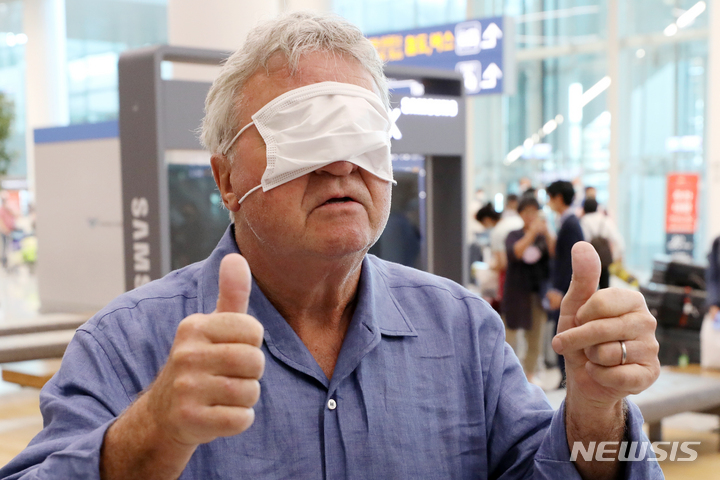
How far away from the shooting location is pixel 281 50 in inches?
60.2

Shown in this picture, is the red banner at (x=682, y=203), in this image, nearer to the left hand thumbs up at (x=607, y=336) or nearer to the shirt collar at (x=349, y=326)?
the shirt collar at (x=349, y=326)

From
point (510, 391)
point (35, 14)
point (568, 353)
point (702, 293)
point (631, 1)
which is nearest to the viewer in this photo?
point (568, 353)

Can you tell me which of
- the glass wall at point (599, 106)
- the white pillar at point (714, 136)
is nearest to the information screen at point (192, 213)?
the white pillar at point (714, 136)

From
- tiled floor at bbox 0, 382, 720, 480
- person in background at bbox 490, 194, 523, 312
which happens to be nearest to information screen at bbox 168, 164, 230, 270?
tiled floor at bbox 0, 382, 720, 480

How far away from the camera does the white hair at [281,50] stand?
5.03 ft

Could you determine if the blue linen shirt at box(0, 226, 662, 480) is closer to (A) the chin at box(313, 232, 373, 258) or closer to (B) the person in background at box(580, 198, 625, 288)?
(A) the chin at box(313, 232, 373, 258)

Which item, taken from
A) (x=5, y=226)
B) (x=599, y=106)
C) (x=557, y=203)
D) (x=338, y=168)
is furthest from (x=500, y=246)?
(x=5, y=226)

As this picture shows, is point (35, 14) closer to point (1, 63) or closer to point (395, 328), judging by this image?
point (1, 63)

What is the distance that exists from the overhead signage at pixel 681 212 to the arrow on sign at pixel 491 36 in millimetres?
5585

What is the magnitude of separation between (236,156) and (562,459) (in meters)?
0.86

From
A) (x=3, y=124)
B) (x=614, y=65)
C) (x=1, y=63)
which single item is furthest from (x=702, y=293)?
(x=1, y=63)

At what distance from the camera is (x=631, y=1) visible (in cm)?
1501

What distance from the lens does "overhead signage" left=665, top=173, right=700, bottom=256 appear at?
494 inches

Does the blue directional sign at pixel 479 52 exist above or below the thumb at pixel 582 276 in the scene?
above
